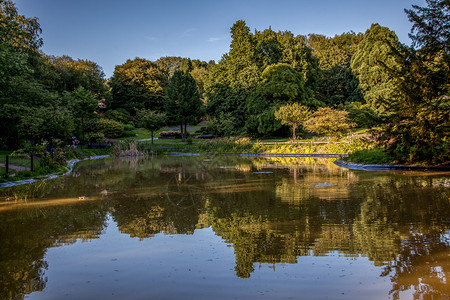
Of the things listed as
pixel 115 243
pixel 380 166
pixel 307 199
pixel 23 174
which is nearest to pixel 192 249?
pixel 115 243

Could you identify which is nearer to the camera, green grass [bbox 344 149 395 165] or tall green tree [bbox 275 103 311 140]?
green grass [bbox 344 149 395 165]

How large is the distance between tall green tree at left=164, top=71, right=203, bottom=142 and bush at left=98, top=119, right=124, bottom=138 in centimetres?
756

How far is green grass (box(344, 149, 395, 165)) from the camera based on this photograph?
18670 millimetres

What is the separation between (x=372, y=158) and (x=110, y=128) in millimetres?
38399

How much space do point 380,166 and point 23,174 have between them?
16816mm

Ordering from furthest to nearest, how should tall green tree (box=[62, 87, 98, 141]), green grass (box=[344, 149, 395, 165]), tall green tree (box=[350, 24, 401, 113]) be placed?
1. tall green tree (box=[350, 24, 401, 113])
2. tall green tree (box=[62, 87, 98, 141])
3. green grass (box=[344, 149, 395, 165])

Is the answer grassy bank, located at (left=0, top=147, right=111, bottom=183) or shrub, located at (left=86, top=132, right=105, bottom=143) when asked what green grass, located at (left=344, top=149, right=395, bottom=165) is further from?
shrub, located at (left=86, top=132, right=105, bottom=143)

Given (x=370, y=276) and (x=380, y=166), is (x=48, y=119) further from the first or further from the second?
(x=370, y=276)

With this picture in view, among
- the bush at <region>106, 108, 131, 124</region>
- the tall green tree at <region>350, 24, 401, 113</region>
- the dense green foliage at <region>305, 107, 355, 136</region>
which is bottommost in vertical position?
the dense green foliage at <region>305, 107, 355, 136</region>

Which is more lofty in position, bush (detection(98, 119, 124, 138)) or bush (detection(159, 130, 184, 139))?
bush (detection(98, 119, 124, 138))

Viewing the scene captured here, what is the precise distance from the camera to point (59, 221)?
7.55 m

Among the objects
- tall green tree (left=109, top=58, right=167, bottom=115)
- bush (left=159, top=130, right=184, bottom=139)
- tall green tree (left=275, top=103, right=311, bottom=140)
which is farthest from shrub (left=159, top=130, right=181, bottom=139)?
tall green tree (left=275, top=103, right=311, bottom=140)

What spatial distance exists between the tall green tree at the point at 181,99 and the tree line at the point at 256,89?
14 centimetres

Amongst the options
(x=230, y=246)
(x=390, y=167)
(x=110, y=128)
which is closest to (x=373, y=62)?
(x=390, y=167)
